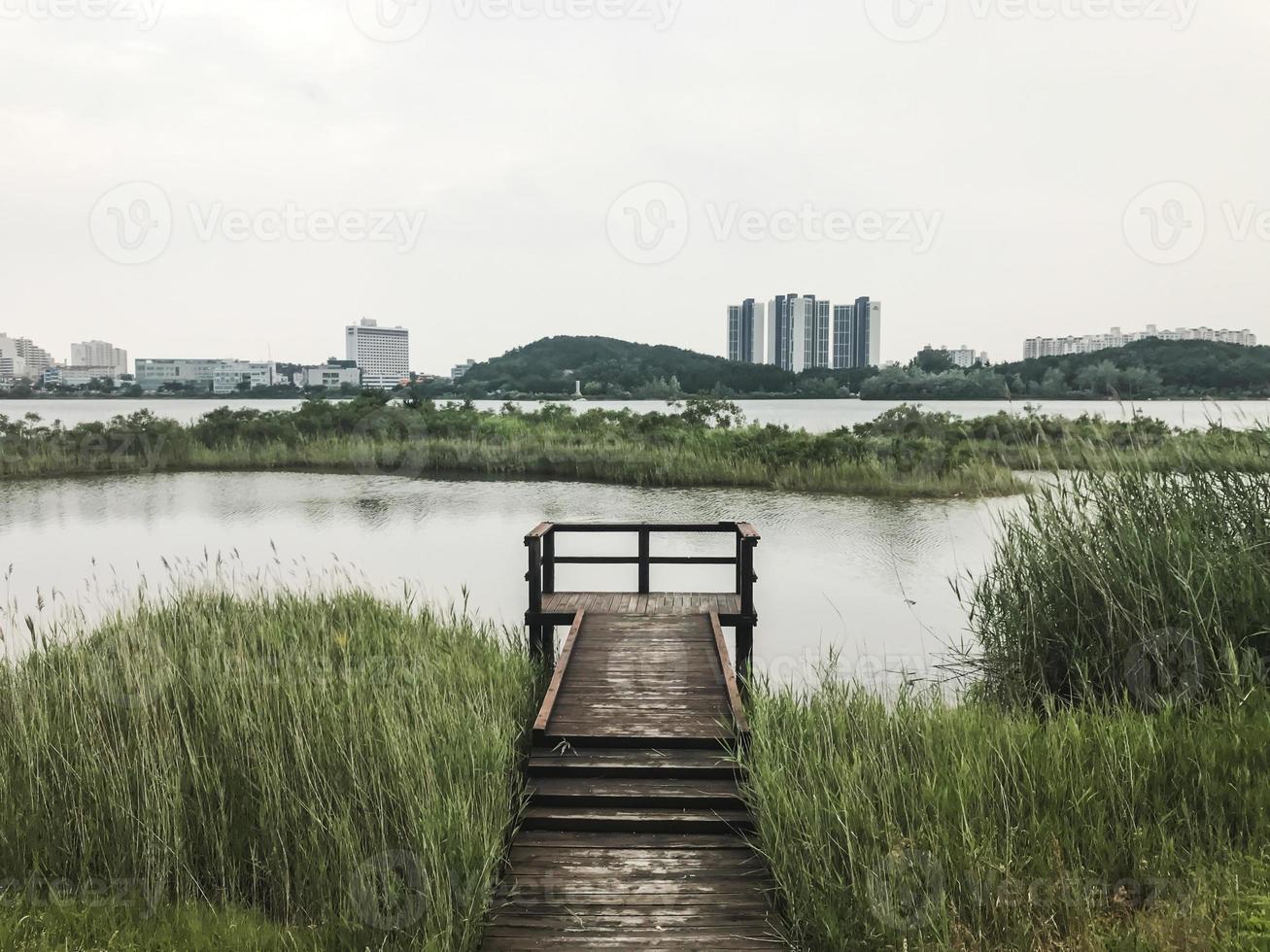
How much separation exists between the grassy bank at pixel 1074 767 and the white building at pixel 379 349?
95.6 metres

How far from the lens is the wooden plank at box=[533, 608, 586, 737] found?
6.45 meters

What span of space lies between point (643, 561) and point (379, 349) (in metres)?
98.5

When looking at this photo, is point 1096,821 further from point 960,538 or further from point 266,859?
point 960,538

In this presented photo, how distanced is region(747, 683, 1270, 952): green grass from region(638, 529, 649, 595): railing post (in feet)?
13.3

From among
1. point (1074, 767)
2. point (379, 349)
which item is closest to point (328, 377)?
point (379, 349)

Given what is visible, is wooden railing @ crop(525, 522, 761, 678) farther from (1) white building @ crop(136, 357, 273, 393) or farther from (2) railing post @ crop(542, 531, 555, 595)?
(1) white building @ crop(136, 357, 273, 393)

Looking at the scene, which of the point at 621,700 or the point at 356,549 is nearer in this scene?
the point at 621,700

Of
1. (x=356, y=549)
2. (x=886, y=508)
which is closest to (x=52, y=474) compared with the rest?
(x=356, y=549)

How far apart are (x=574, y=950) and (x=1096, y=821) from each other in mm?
2866

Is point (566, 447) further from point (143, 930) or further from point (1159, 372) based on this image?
point (1159, 372)

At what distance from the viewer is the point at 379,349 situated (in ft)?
336

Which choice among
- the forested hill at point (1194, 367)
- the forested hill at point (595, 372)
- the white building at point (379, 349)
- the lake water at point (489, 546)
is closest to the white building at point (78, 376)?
the white building at point (379, 349)

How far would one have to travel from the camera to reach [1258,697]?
229 inches

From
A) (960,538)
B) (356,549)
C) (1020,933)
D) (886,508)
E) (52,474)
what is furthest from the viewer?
(52,474)
